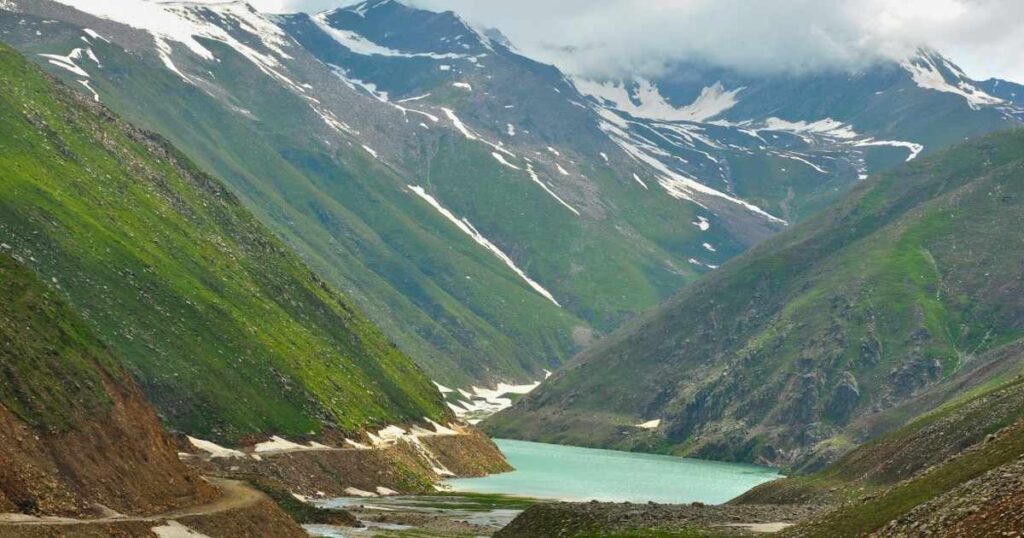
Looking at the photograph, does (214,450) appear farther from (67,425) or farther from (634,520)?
(67,425)

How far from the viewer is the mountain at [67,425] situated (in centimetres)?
6606

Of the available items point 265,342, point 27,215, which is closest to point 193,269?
point 265,342

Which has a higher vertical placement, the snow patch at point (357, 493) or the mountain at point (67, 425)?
the mountain at point (67, 425)

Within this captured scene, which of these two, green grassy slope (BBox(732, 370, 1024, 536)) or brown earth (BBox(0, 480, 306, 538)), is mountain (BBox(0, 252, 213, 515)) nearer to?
brown earth (BBox(0, 480, 306, 538))

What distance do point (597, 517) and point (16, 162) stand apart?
383ft

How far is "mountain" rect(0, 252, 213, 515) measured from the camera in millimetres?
66062

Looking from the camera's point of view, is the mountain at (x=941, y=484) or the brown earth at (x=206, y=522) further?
the brown earth at (x=206, y=522)

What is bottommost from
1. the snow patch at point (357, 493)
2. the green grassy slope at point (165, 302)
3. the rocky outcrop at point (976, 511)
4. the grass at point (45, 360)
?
the snow patch at point (357, 493)

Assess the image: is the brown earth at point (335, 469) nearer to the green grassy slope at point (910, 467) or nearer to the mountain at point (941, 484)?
the green grassy slope at point (910, 467)

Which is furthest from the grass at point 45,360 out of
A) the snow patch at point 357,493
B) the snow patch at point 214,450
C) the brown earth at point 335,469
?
the snow patch at point 357,493

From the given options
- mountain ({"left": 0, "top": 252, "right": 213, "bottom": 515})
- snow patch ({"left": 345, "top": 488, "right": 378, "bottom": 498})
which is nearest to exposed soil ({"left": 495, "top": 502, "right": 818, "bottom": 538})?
mountain ({"left": 0, "top": 252, "right": 213, "bottom": 515})

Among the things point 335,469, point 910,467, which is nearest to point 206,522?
point 910,467

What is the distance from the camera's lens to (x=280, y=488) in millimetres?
107312

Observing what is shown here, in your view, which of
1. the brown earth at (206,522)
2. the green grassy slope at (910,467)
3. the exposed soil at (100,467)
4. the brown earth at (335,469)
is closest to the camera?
the brown earth at (206,522)
